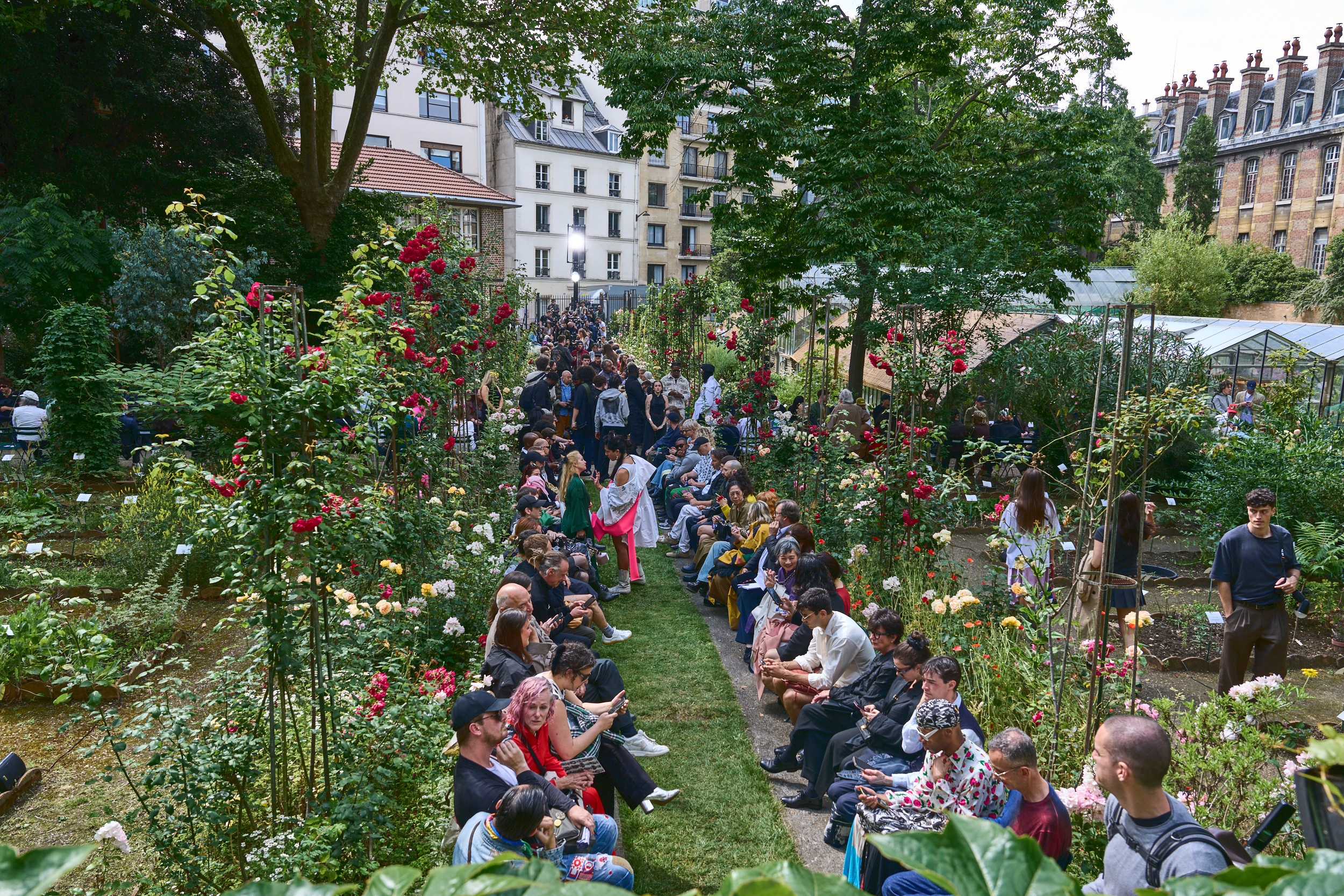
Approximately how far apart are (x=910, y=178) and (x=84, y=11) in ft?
46.0

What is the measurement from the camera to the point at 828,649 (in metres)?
5.74

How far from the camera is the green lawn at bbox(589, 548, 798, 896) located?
15.3 ft

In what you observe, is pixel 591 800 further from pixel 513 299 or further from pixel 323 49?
pixel 513 299

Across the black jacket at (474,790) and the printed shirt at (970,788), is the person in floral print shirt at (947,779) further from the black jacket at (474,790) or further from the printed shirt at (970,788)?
the black jacket at (474,790)

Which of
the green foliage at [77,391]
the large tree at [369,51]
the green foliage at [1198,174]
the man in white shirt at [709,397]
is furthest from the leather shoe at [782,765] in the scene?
the green foliage at [1198,174]

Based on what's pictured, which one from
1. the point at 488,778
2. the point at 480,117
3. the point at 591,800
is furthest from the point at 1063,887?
the point at 480,117

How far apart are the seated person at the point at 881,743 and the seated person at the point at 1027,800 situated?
1.02m

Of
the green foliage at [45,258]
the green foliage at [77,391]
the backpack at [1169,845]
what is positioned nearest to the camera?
the backpack at [1169,845]

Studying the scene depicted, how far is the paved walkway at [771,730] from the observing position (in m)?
4.79

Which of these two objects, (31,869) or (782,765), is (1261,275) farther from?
(31,869)

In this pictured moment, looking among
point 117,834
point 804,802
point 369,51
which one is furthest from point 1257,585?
point 369,51

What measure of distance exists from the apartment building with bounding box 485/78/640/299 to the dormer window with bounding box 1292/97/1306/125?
30.6 meters

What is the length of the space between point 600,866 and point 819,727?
6.66 feet

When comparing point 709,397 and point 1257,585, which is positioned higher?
point 709,397
